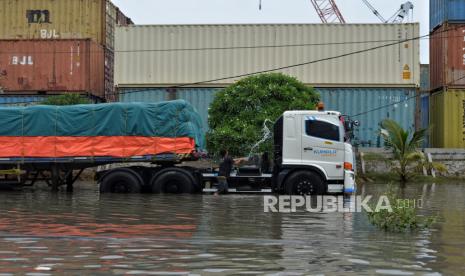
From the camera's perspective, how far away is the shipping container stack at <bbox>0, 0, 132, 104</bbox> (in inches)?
1129

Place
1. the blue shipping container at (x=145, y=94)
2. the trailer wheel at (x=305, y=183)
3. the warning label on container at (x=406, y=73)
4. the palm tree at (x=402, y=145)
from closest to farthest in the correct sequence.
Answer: the trailer wheel at (x=305, y=183) < the palm tree at (x=402, y=145) < the warning label on container at (x=406, y=73) < the blue shipping container at (x=145, y=94)

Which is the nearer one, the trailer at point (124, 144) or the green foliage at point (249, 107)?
the trailer at point (124, 144)

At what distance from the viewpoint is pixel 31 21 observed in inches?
1227

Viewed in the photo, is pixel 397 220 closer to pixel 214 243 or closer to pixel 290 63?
pixel 214 243

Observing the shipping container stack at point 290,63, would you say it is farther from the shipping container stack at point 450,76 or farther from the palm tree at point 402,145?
the palm tree at point 402,145

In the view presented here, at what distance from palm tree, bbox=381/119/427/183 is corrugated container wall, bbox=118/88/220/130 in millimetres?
8260

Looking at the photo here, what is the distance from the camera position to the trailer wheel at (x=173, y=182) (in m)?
16.5

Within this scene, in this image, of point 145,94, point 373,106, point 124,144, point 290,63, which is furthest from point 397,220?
point 145,94

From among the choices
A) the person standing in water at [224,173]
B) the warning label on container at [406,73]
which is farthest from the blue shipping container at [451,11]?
the person standing in water at [224,173]

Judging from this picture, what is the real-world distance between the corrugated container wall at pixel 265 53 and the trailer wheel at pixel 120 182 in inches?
505

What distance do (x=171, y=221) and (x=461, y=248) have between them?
15.4 feet

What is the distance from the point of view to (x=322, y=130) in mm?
15266

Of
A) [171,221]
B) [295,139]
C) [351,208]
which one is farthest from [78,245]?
[295,139]

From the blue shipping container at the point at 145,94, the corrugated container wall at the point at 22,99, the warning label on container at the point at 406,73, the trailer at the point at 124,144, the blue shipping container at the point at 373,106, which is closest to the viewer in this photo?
the trailer at the point at 124,144
